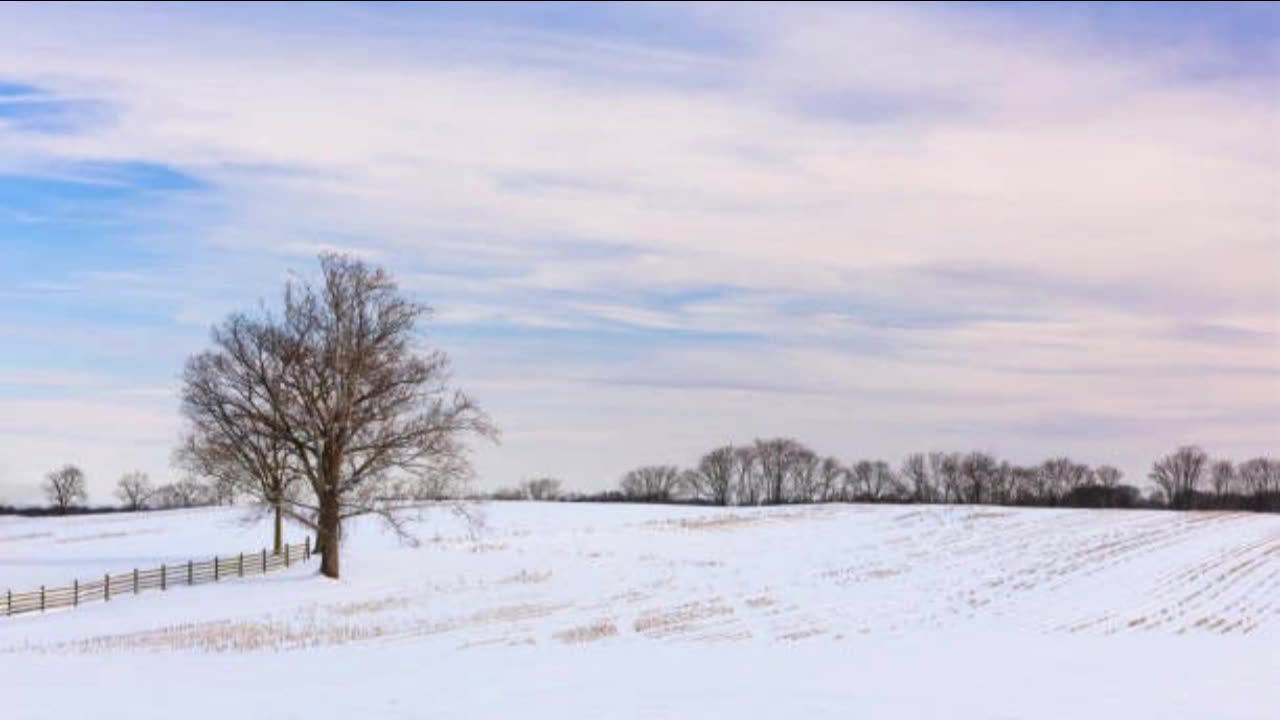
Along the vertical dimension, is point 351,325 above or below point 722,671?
above

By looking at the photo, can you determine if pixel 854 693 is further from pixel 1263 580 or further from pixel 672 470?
pixel 672 470

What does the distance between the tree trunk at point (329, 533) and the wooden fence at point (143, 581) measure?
11.2 feet

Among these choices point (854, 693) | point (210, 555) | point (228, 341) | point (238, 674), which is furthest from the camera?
point (210, 555)

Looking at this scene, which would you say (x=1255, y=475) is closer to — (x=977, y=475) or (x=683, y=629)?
(x=977, y=475)

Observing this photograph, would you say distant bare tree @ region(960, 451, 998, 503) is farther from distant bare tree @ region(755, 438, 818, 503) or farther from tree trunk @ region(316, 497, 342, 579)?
tree trunk @ region(316, 497, 342, 579)

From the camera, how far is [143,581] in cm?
4581

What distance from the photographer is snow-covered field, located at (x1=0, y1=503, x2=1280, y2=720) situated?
63.7 ft

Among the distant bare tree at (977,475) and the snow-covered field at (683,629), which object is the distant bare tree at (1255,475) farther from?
the snow-covered field at (683,629)

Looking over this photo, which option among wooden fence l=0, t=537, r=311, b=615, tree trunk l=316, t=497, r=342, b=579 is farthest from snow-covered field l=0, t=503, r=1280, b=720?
wooden fence l=0, t=537, r=311, b=615

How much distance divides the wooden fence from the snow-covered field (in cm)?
187

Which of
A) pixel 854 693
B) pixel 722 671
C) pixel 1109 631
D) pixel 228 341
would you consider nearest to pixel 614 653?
pixel 722 671

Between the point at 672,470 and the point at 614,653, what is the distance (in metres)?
160

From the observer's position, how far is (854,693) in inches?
782

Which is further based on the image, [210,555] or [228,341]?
[210,555]
